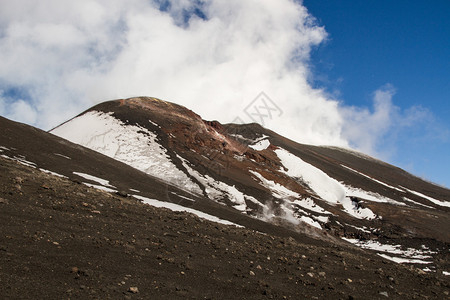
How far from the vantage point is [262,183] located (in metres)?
61.9

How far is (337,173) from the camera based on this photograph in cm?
9231

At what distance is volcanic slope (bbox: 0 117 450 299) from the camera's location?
9.16 meters

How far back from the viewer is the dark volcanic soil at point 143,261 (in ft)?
30.0

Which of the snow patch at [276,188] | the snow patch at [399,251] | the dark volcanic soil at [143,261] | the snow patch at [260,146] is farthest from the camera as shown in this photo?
the snow patch at [260,146]

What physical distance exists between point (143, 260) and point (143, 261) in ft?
0.29

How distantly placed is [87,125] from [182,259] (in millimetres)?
57990

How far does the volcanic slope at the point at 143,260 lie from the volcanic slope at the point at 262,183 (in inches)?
964

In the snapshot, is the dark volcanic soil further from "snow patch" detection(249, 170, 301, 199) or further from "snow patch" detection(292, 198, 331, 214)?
"snow patch" detection(249, 170, 301, 199)

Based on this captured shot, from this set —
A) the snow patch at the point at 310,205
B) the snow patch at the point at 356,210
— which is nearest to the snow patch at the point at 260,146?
the snow patch at the point at 356,210

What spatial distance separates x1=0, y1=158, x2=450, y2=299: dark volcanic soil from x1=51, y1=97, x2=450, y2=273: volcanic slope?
24.3 m

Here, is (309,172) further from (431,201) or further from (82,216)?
(82,216)

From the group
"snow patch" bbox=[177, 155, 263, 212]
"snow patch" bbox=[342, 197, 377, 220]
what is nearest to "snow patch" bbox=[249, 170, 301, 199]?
"snow patch" bbox=[177, 155, 263, 212]

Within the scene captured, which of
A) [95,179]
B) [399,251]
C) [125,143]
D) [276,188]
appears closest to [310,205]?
[276,188]

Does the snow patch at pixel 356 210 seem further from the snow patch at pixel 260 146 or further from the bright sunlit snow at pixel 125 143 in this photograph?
→ the bright sunlit snow at pixel 125 143
